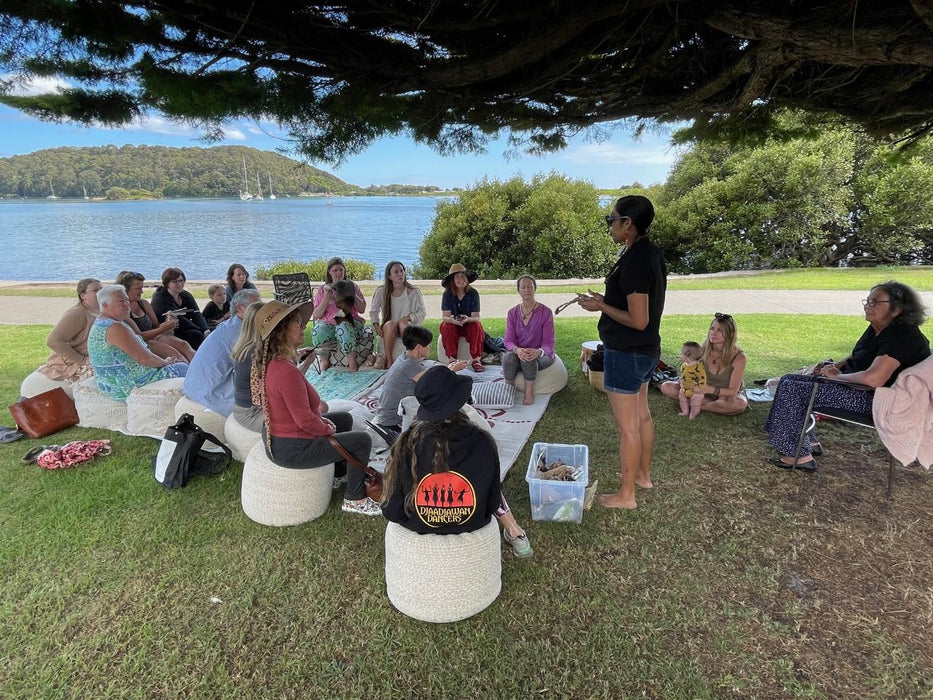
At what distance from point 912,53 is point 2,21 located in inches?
189

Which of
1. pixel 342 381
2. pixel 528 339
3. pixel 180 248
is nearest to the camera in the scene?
pixel 528 339

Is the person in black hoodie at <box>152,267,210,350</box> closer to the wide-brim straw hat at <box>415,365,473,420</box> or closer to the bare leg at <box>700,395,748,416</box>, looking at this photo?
the wide-brim straw hat at <box>415,365,473,420</box>

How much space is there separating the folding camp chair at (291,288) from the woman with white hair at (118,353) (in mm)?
4257

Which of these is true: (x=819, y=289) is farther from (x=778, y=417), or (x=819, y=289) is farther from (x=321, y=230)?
(x=321, y=230)

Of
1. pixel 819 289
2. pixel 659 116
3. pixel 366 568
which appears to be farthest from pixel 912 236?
pixel 366 568

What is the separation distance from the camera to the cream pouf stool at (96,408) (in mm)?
4836

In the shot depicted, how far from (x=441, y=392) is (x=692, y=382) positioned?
11.6 feet

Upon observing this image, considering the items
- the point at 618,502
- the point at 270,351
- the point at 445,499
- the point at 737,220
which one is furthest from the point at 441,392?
the point at 737,220

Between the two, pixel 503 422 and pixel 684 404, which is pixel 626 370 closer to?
pixel 503 422

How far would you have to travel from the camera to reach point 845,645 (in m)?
2.46

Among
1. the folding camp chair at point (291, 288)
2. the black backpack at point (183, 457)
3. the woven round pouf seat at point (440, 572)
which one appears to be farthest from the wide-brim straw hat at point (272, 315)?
the folding camp chair at point (291, 288)

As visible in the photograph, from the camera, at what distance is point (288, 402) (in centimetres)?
315

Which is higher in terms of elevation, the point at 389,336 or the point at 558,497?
the point at 389,336

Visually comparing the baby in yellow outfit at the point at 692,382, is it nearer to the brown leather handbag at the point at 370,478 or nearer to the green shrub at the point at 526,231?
the brown leather handbag at the point at 370,478
